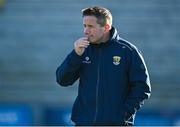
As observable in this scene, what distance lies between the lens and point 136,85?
4.98 m

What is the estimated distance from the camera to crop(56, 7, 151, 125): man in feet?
16.3

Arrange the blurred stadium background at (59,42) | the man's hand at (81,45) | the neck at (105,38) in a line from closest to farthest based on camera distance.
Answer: the man's hand at (81,45)
the neck at (105,38)
the blurred stadium background at (59,42)

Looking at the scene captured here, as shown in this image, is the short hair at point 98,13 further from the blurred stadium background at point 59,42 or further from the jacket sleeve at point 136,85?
the blurred stadium background at point 59,42

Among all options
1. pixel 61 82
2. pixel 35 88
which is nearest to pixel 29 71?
pixel 35 88

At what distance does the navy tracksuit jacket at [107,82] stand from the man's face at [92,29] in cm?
7

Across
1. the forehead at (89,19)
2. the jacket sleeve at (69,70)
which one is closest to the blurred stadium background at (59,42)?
the jacket sleeve at (69,70)

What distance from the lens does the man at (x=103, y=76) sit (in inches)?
195

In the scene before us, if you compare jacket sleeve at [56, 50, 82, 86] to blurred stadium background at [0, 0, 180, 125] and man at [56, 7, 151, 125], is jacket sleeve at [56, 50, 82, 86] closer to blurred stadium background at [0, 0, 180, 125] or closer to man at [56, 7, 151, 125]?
man at [56, 7, 151, 125]

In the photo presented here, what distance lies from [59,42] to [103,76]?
7.03 m

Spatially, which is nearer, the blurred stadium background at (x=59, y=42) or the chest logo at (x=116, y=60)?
the chest logo at (x=116, y=60)

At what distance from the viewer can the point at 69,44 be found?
11859 millimetres

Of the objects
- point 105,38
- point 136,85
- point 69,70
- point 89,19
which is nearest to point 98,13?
point 89,19

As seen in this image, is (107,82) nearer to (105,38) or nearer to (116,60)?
(116,60)

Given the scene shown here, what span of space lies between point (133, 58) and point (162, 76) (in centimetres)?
662
